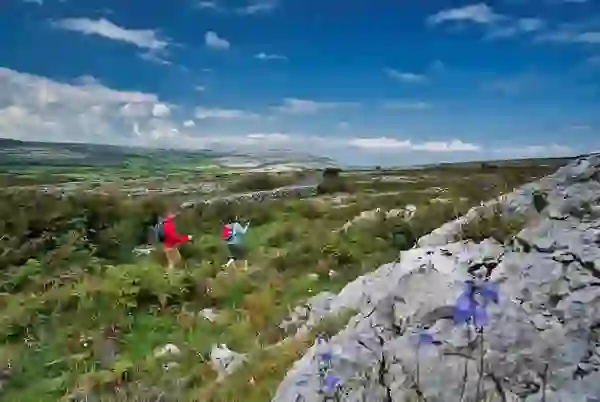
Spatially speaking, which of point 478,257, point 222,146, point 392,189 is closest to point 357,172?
point 392,189

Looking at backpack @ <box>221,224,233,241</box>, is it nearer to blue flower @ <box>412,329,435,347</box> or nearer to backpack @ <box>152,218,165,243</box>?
backpack @ <box>152,218,165,243</box>

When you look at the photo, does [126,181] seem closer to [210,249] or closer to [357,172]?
[210,249]

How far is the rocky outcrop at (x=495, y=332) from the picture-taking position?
1357mm

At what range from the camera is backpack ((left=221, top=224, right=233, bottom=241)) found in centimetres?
486

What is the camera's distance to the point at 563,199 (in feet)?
7.18

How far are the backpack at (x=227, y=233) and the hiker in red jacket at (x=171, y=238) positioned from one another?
267 millimetres

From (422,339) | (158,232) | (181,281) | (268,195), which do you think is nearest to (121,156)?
(158,232)

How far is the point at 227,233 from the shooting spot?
493 cm

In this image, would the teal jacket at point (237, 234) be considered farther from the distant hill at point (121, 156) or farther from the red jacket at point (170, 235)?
the distant hill at point (121, 156)

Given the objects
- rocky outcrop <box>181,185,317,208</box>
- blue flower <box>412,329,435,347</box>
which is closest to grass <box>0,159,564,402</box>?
rocky outcrop <box>181,185,317,208</box>

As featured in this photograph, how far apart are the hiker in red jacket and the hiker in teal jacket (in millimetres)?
311

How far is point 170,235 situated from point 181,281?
1121 mm

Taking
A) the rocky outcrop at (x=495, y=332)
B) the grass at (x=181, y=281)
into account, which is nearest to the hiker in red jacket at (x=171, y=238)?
the grass at (x=181, y=281)

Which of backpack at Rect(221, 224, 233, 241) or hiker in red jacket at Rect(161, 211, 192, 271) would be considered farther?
backpack at Rect(221, 224, 233, 241)
